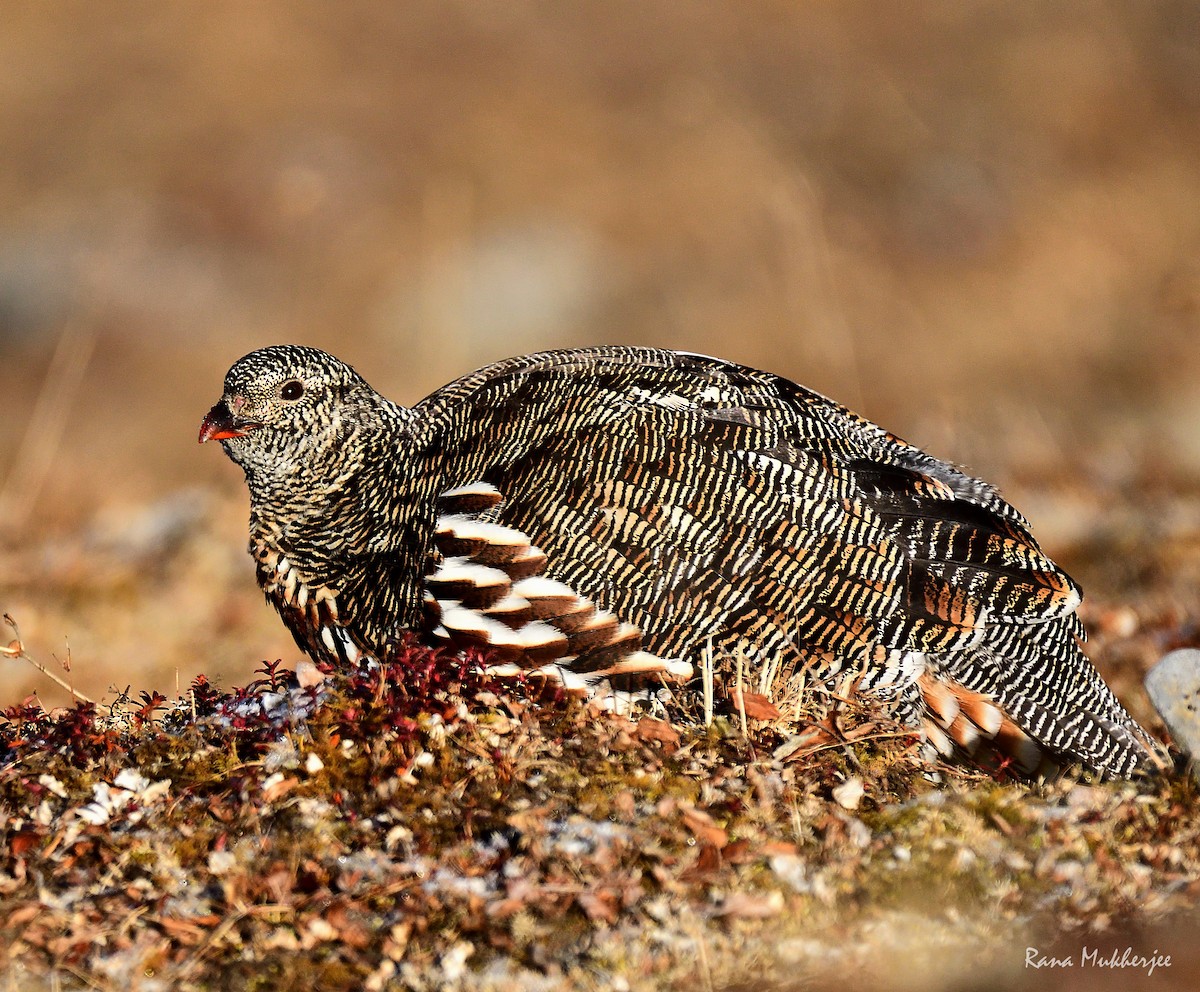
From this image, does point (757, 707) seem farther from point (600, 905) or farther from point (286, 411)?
point (286, 411)

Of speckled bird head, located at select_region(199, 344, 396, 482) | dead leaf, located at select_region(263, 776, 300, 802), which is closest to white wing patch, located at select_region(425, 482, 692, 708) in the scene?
dead leaf, located at select_region(263, 776, 300, 802)

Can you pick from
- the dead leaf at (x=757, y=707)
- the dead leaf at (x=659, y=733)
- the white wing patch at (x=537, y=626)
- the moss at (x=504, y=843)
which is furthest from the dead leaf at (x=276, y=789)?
the dead leaf at (x=757, y=707)

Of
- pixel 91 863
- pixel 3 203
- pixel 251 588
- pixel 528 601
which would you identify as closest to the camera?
pixel 91 863

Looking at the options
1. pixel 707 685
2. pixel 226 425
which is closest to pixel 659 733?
pixel 707 685

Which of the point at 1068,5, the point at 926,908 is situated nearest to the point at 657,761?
the point at 926,908

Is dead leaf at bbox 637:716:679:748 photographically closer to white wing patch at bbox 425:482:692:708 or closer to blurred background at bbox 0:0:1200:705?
white wing patch at bbox 425:482:692:708

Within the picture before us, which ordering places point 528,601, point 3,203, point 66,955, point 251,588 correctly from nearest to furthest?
point 66,955 → point 528,601 → point 251,588 → point 3,203

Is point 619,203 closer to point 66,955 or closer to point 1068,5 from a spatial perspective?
point 1068,5

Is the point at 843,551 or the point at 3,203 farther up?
the point at 3,203
